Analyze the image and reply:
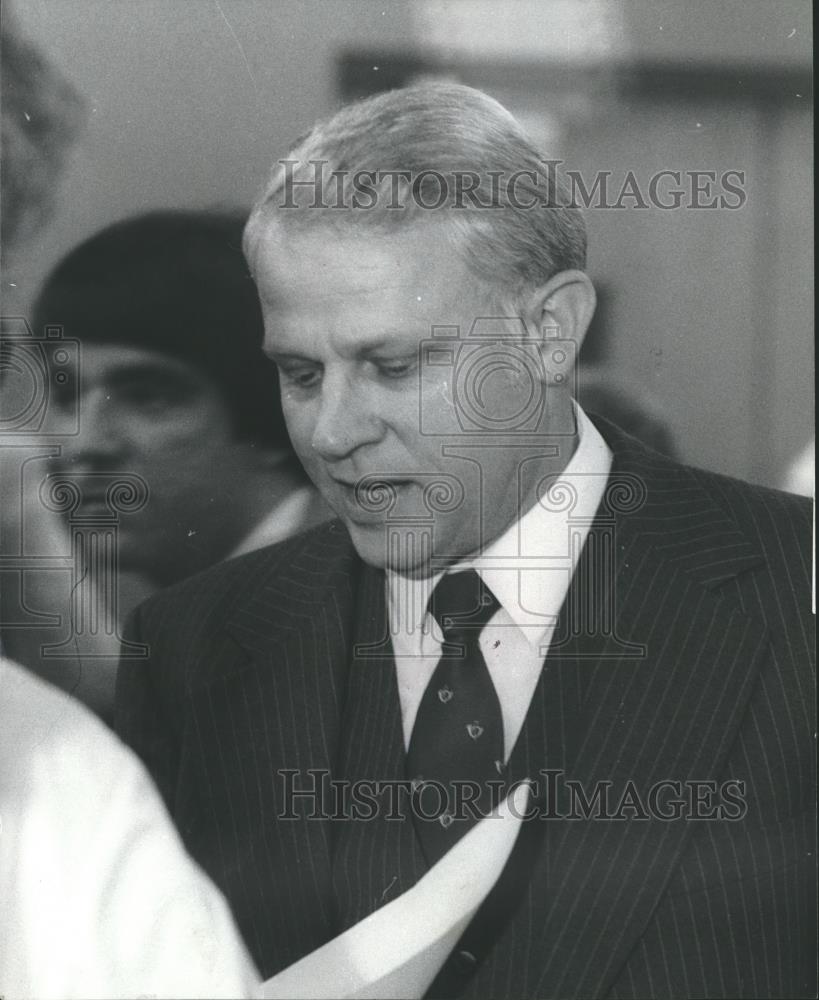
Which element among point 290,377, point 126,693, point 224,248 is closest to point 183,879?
point 126,693

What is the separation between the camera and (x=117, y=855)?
6.92 ft

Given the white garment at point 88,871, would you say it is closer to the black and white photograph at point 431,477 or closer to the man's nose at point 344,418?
the black and white photograph at point 431,477

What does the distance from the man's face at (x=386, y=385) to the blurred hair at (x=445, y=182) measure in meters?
0.03

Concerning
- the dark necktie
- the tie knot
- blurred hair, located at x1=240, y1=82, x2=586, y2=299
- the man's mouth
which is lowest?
the dark necktie

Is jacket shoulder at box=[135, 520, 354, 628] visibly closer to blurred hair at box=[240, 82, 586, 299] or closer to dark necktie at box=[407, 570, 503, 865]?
dark necktie at box=[407, 570, 503, 865]

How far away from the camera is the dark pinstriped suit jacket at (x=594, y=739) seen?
202 cm

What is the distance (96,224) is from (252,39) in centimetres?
38

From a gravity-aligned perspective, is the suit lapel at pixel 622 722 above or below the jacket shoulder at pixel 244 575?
below

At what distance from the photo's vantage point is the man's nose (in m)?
1.99

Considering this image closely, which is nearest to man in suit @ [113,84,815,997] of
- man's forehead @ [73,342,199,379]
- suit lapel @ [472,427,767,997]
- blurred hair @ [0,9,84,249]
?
suit lapel @ [472,427,767,997]

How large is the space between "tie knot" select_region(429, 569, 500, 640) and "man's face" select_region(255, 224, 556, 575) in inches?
1.5

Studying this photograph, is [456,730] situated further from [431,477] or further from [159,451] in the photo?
[159,451]

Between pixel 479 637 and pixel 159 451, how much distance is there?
0.58 metres

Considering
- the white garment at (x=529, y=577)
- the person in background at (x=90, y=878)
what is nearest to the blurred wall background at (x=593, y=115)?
the white garment at (x=529, y=577)
